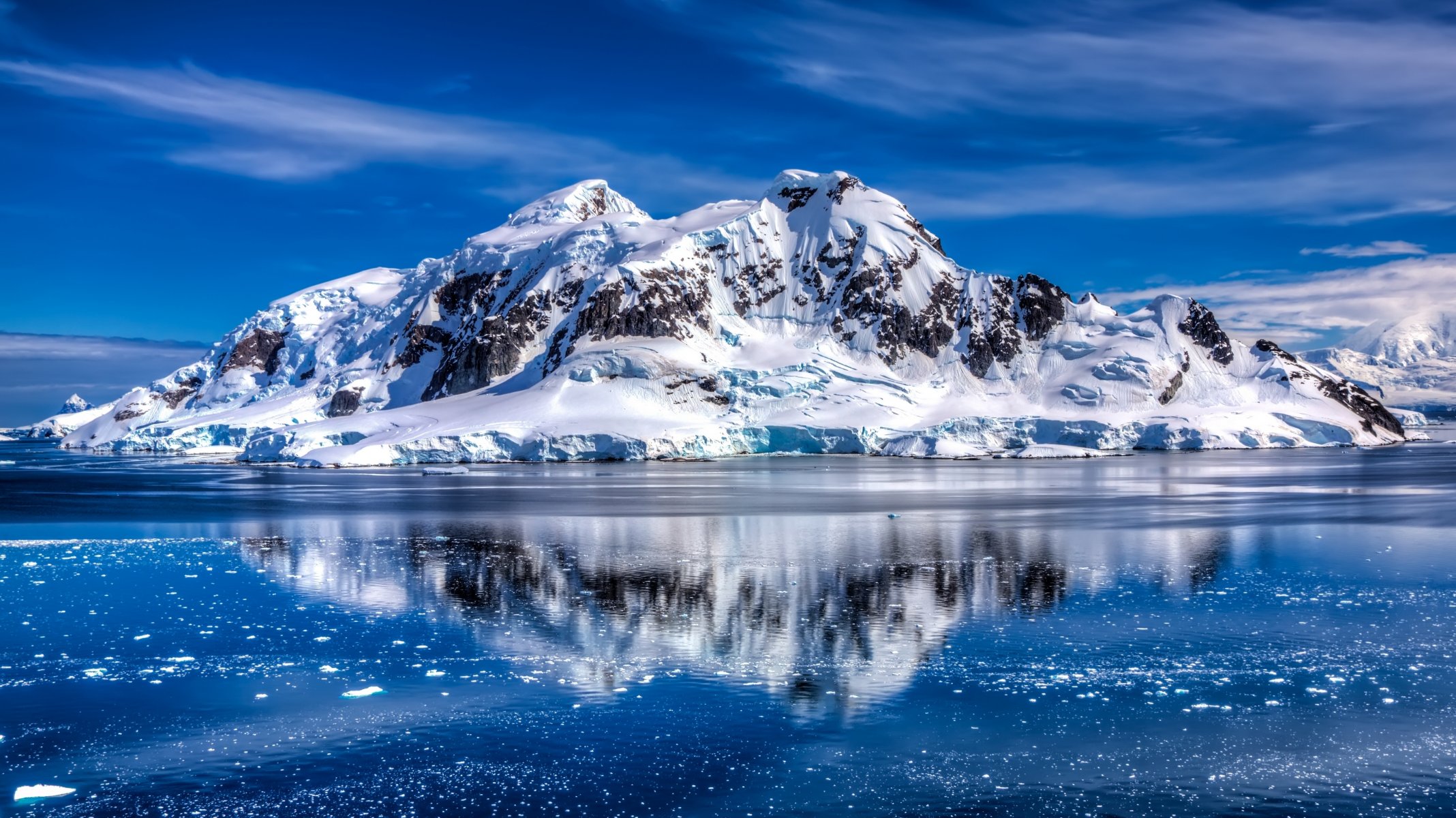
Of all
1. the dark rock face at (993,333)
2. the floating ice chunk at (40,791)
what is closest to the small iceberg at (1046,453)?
the dark rock face at (993,333)

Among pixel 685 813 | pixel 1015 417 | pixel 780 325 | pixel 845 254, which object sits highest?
pixel 845 254

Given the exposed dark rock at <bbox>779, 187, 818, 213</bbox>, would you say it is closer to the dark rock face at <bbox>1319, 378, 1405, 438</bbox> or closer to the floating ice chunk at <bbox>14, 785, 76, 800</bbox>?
the dark rock face at <bbox>1319, 378, 1405, 438</bbox>

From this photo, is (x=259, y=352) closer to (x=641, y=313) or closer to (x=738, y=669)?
(x=641, y=313)

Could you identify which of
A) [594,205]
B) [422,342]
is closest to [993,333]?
[594,205]

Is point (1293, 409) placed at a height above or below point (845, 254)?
below

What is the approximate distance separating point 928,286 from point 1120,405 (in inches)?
1326

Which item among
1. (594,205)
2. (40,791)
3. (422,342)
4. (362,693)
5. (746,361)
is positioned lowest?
(40,791)

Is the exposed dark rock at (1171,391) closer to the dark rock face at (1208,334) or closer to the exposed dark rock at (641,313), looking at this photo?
the dark rock face at (1208,334)

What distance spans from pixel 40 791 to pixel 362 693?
4.80 metres

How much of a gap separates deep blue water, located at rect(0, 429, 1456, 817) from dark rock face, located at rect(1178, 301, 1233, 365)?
315 feet

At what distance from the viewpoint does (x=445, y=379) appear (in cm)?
14788

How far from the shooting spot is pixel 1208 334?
134000 millimetres

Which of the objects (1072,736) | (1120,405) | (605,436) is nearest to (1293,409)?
(1120,405)

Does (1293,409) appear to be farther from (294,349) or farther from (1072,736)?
(294,349)
